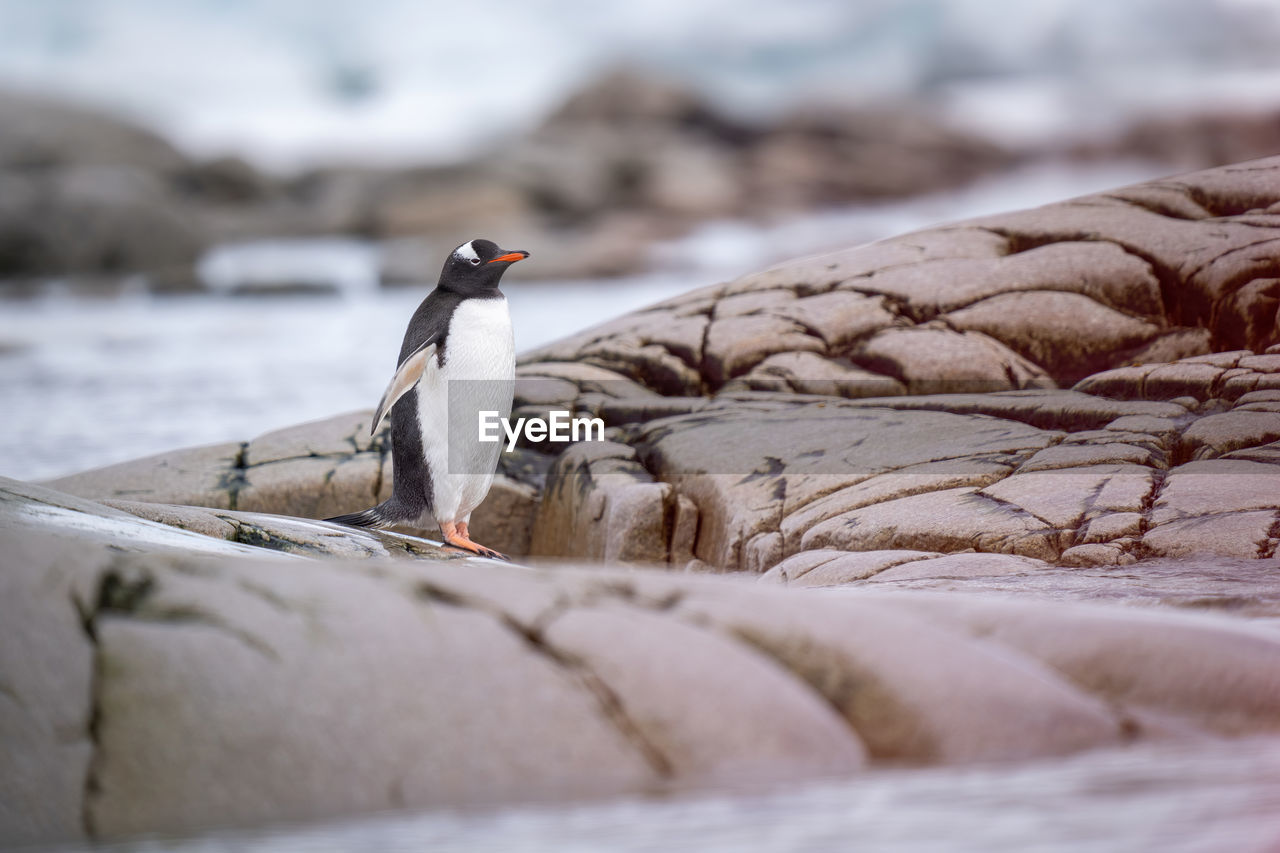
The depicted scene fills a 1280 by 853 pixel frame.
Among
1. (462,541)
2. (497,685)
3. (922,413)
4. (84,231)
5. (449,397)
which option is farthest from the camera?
(84,231)

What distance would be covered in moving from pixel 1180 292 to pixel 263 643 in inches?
142

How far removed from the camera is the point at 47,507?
2.08m

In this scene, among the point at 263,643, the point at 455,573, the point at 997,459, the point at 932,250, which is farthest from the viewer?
the point at 932,250

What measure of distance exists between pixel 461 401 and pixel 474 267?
0.37m

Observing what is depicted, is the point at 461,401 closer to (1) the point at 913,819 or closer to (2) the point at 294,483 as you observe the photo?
(2) the point at 294,483

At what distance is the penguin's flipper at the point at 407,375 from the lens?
9.23ft

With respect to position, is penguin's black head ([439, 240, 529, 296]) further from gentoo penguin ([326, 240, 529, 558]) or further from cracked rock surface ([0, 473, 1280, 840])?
cracked rock surface ([0, 473, 1280, 840])

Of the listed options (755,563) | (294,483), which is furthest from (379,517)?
(755,563)

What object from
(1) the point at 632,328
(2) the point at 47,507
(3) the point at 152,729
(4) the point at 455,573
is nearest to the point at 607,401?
(1) the point at 632,328

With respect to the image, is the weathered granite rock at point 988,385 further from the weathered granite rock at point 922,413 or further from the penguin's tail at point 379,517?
the penguin's tail at point 379,517

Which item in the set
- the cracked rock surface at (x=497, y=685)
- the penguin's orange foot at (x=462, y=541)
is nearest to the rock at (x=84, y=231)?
the penguin's orange foot at (x=462, y=541)

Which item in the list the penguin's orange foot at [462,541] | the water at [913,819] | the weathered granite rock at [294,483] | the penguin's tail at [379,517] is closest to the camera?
the water at [913,819]

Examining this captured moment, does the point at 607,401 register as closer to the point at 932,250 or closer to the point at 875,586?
the point at 932,250

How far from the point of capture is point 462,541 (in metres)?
2.78
